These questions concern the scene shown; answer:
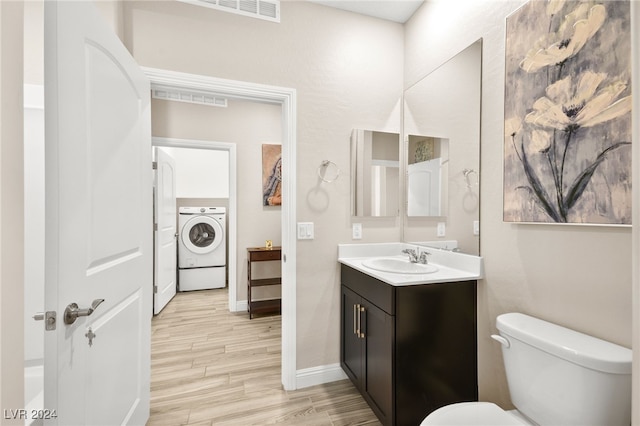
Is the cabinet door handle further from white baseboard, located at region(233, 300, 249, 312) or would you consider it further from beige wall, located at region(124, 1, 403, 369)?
white baseboard, located at region(233, 300, 249, 312)

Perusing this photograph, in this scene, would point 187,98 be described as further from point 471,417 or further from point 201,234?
point 471,417

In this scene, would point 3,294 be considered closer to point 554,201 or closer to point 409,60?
point 554,201

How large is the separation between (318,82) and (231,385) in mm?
2299

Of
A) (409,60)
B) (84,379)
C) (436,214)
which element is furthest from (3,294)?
(409,60)

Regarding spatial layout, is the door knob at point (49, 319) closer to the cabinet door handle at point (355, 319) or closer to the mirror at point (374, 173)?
the cabinet door handle at point (355, 319)

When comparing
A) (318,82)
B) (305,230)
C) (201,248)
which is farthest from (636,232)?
(201,248)

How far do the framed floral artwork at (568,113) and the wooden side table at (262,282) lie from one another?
8.64 feet

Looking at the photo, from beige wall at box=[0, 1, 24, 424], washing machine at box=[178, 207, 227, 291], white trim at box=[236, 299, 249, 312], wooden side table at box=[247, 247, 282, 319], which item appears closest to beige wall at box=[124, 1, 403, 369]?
beige wall at box=[0, 1, 24, 424]

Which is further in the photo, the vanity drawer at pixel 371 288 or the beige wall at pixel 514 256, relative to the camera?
the vanity drawer at pixel 371 288

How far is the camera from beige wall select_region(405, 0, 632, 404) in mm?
1021

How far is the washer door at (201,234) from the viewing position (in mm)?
4457

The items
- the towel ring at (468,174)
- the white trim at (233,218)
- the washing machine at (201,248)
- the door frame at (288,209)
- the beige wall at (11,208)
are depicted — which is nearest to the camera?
the beige wall at (11,208)

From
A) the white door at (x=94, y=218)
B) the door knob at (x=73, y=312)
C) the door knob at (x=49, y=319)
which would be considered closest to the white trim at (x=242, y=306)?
the white door at (x=94, y=218)

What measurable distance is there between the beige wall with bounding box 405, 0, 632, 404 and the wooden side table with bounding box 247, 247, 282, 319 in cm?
242
